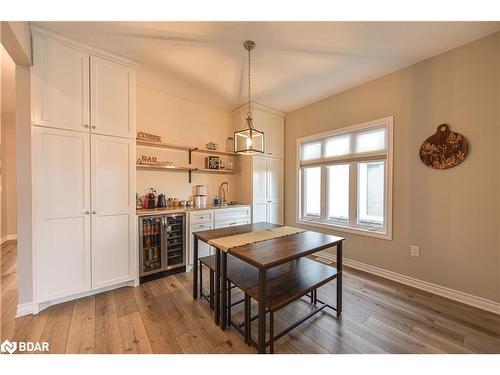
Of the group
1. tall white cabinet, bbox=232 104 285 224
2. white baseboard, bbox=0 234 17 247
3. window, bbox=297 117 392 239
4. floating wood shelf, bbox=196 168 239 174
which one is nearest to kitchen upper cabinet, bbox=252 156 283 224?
tall white cabinet, bbox=232 104 285 224

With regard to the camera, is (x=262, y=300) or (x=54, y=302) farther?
(x=54, y=302)

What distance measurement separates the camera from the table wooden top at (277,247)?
140 centimetres

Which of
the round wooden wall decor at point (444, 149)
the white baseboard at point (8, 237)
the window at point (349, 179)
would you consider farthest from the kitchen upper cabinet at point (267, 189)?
the white baseboard at point (8, 237)

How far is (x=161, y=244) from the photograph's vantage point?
2715mm

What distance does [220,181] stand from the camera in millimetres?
3920

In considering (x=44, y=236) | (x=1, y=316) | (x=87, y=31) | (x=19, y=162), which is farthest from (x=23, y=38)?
(x=1, y=316)

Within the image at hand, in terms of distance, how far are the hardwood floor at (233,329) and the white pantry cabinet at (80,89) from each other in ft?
5.86

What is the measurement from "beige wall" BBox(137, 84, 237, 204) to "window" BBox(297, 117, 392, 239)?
1.48 m

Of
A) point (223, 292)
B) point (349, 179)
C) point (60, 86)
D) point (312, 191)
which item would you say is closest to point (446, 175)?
point (349, 179)

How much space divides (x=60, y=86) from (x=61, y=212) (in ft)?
4.04

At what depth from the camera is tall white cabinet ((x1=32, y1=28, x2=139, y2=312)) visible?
6.26 ft

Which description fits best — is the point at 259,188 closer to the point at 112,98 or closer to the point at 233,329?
the point at 233,329

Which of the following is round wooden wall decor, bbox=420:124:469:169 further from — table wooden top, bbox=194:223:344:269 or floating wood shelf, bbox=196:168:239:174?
floating wood shelf, bbox=196:168:239:174

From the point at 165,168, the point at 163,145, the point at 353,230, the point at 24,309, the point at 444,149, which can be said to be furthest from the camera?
the point at 165,168
